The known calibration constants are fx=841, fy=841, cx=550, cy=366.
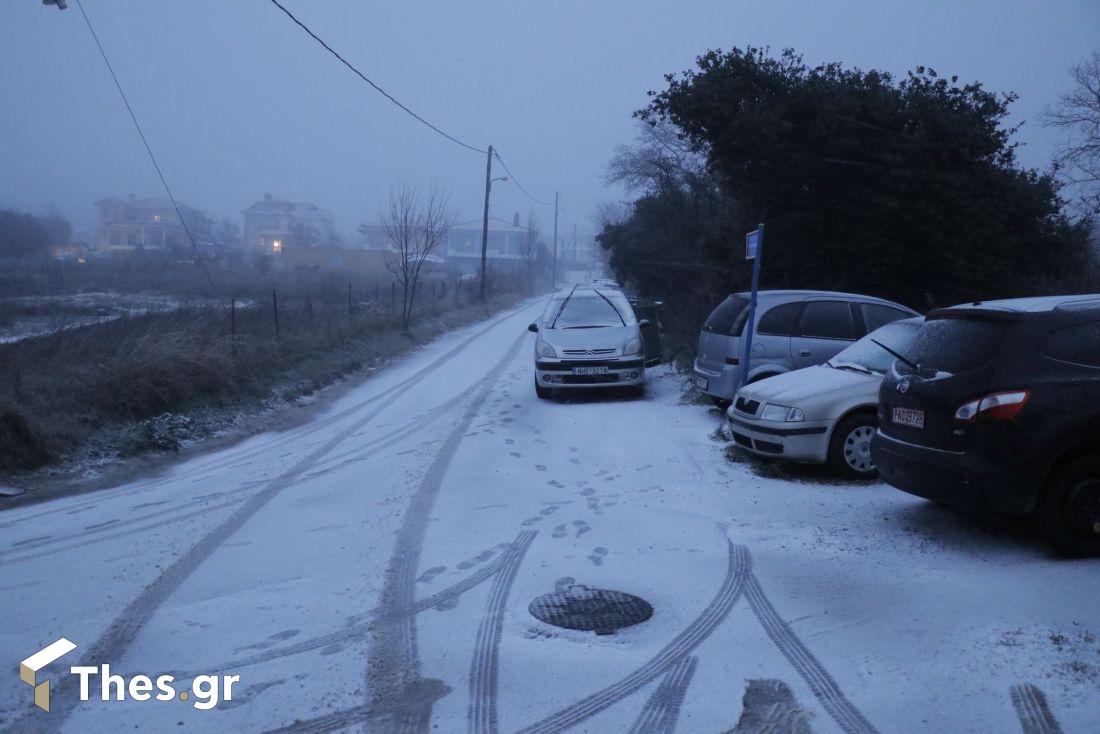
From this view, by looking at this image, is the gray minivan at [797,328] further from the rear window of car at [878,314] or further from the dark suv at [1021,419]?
the dark suv at [1021,419]

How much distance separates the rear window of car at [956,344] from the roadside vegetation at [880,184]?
9378 millimetres

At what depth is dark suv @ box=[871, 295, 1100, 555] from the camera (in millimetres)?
5090

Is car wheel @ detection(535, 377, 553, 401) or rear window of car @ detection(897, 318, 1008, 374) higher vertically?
rear window of car @ detection(897, 318, 1008, 374)

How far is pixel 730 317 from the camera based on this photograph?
10.8 m


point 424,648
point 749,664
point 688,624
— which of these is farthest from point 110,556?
point 749,664

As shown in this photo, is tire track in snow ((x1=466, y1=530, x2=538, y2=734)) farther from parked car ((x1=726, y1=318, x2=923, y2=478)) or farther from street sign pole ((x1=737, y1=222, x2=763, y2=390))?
street sign pole ((x1=737, y1=222, x2=763, y2=390))

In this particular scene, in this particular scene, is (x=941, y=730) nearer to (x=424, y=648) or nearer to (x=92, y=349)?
(x=424, y=648)

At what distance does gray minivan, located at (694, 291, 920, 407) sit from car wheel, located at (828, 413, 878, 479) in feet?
8.89

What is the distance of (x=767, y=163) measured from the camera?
51.3ft

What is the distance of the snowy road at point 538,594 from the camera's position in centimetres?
369

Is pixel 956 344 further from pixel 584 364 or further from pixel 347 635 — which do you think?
pixel 584 364

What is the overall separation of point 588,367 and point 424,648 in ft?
28.8

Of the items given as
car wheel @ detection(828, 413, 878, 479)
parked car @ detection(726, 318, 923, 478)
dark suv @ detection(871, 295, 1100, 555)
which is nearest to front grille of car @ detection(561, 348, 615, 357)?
parked car @ detection(726, 318, 923, 478)

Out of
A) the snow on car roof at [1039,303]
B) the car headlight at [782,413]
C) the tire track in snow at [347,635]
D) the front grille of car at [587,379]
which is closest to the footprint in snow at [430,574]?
the tire track in snow at [347,635]
